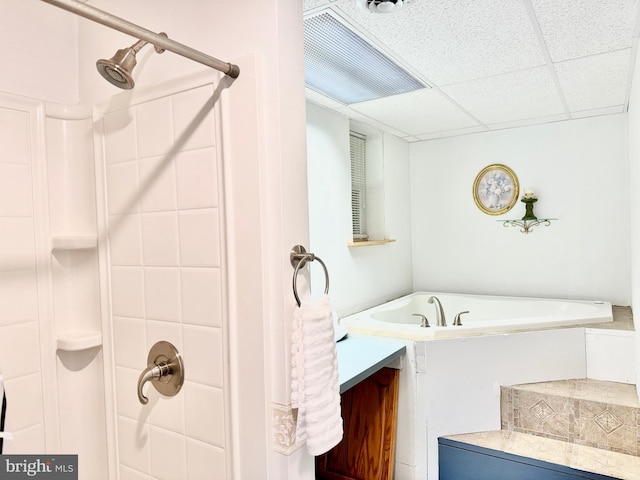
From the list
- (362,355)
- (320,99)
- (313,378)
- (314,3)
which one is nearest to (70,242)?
(313,378)

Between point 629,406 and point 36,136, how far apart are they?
2879mm

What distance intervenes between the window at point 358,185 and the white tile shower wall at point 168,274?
7.63 feet

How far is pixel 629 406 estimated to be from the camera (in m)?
2.27

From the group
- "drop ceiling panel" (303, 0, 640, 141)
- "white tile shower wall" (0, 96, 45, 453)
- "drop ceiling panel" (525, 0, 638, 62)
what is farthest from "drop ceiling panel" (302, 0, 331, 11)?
"white tile shower wall" (0, 96, 45, 453)

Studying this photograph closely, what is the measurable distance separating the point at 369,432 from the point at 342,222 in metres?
1.41

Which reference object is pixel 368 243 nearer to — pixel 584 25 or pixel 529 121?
pixel 529 121

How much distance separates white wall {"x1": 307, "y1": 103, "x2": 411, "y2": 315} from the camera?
9.29ft

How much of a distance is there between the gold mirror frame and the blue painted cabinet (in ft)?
7.02

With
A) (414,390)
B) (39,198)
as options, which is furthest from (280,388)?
(414,390)

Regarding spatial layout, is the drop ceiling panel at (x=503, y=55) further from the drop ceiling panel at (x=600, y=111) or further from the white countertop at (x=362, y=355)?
the white countertop at (x=362, y=355)

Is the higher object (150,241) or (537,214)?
(537,214)

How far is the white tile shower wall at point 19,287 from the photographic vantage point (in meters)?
1.11

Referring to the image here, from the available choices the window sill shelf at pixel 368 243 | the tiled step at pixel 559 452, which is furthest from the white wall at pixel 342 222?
the tiled step at pixel 559 452

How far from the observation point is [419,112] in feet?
10.3
